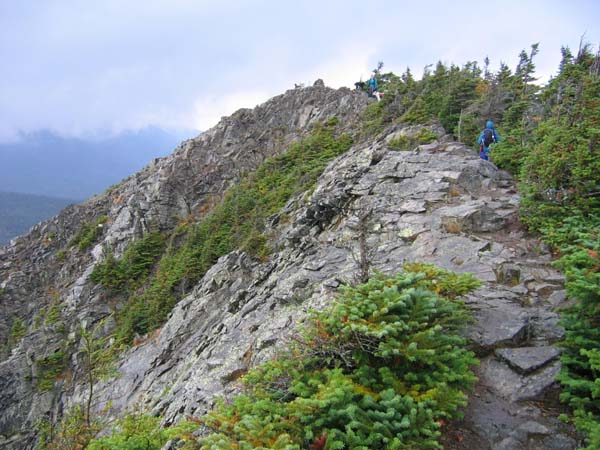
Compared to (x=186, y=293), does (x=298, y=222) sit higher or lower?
higher

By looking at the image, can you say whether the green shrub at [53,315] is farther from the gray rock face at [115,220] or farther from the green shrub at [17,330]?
the green shrub at [17,330]

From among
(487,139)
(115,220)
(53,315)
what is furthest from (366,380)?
(115,220)

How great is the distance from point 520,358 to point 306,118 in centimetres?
3236

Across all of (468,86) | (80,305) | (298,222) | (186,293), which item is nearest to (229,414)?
(298,222)

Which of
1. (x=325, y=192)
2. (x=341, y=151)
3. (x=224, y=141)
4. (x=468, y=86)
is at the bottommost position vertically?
(x=325, y=192)

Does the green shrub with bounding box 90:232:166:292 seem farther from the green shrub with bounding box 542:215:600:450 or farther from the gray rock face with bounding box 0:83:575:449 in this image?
the green shrub with bounding box 542:215:600:450

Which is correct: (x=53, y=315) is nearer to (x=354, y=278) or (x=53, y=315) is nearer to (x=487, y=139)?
(x=354, y=278)

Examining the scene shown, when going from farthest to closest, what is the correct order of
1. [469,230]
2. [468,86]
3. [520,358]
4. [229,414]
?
[468,86] < [469,230] < [520,358] < [229,414]

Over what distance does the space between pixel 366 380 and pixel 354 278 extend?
2552mm

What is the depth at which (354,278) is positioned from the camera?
23.2 feet

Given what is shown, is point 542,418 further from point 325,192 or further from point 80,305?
point 80,305

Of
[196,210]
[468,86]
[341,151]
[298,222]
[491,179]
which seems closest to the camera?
[491,179]

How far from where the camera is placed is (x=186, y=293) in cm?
2175

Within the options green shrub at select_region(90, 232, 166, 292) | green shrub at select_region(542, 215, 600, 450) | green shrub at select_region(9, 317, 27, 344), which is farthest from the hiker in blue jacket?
green shrub at select_region(9, 317, 27, 344)
